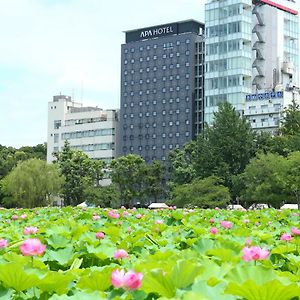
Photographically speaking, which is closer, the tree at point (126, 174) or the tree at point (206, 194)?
the tree at point (206, 194)

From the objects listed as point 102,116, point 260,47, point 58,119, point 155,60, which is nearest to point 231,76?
A: point 260,47

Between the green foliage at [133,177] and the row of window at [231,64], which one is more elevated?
the row of window at [231,64]

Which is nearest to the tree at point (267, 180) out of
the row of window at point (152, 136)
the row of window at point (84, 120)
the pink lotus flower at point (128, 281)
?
the row of window at point (152, 136)

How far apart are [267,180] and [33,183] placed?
76.5ft

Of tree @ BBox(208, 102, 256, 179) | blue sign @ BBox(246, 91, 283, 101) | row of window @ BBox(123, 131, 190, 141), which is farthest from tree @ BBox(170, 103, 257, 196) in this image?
row of window @ BBox(123, 131, 190, 141)

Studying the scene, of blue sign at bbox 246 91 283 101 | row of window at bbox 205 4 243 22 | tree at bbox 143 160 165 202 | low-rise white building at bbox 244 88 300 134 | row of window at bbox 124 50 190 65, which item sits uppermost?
row of window at bbox 205 4 243 22

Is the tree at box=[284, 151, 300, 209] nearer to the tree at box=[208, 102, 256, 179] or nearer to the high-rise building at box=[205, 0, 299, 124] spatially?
the tree at box=[208, 102, 256, 179]

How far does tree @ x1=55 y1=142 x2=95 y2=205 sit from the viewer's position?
218 feet

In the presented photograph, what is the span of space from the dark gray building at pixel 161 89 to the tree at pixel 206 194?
35.5 metres

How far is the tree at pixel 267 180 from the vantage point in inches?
1770

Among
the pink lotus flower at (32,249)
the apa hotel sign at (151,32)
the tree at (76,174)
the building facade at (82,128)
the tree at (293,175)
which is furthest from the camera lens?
the building facade at (82,128)

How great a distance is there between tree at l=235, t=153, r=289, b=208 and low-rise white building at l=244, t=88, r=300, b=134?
2578 cm

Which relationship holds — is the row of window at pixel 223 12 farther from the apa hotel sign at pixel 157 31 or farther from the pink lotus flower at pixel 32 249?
the pink lotus flower at pixel 32 249

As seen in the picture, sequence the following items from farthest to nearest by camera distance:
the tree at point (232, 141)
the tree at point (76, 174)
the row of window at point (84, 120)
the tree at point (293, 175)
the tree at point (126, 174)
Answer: the row of window at point (84, 120) < the tree at point (126, 174) < the tree at point (76, 174) < the tree at point (232, 141) < the tree at point (293, 175)
